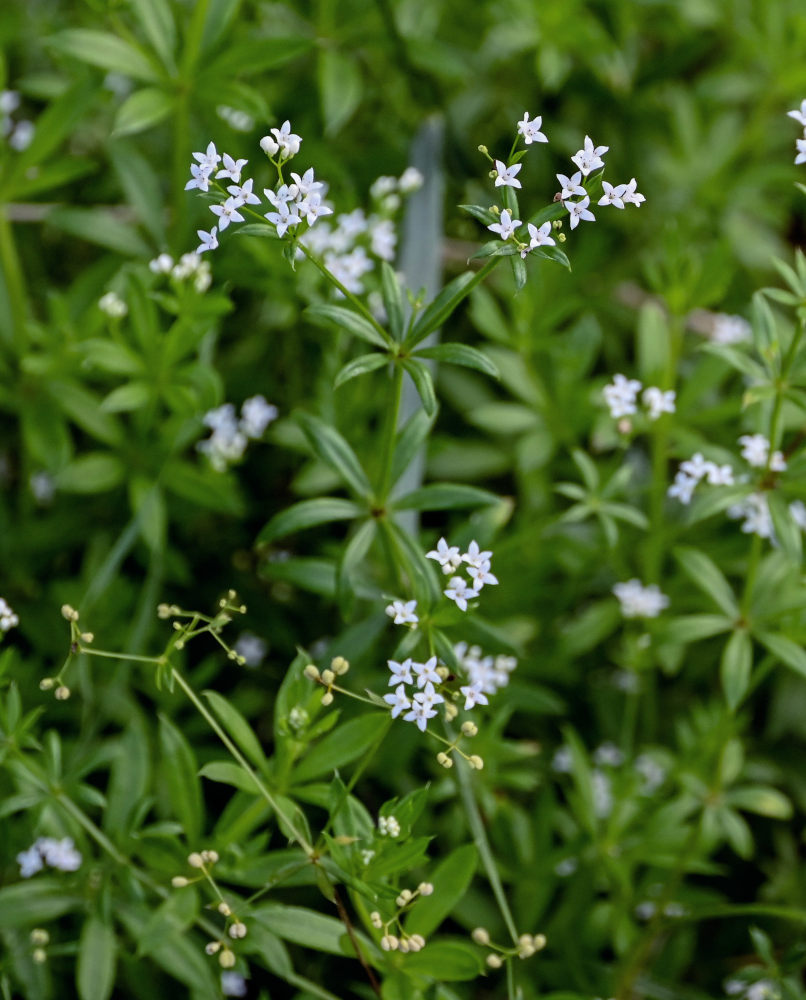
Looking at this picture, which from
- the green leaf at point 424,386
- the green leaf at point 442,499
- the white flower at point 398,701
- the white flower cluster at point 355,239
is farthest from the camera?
the white flower cluster at point 355,239

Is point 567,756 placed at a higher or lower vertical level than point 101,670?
lower

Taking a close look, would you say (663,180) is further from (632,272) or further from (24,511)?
(24,511)

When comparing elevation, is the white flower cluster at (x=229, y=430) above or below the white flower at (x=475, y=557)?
above

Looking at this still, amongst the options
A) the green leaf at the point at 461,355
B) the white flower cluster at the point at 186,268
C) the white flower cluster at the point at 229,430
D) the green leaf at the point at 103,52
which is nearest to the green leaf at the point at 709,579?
the green leaf at the point at 461,355

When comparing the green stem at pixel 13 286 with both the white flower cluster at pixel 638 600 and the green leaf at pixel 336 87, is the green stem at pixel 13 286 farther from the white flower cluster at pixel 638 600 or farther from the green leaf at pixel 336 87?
the white flower cluster at pixel 638 600

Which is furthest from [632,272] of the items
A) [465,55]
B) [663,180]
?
[465,55]

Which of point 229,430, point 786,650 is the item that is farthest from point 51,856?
point 786,650
